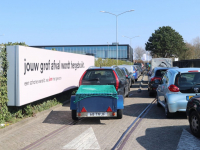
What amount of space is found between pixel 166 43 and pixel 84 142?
63.6m

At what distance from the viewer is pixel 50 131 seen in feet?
25.7

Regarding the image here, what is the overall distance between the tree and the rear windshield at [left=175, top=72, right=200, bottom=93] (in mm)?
59119

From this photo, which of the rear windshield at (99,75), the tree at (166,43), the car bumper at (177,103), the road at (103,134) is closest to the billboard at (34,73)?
the road at (103,134)

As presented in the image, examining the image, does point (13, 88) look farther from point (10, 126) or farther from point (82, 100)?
point (82, 100)

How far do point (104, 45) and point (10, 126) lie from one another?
295ft

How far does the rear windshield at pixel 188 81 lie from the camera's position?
8.89m

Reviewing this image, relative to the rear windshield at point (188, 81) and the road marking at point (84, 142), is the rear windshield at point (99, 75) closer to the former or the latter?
the rear windshield at point (188, 81)

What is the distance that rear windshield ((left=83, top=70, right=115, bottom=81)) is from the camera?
1108cm

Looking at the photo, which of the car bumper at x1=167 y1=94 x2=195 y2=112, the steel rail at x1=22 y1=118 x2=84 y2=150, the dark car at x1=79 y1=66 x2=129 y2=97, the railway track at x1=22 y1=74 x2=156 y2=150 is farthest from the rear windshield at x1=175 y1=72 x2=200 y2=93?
the steel rail at x1=22 y1=118 x2=84 y2=150

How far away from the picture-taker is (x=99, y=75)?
11359 mm

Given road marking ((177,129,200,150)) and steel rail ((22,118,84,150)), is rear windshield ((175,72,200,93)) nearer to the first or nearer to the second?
road marking ((177,129,200,150))

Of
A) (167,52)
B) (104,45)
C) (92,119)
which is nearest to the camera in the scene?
(92,119)

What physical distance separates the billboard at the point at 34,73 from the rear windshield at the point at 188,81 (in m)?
4.79

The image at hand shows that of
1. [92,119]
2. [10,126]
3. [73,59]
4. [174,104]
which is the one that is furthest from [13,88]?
[73,59]
